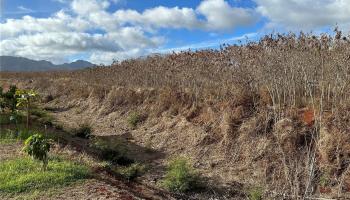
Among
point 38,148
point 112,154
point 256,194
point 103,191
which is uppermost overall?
point 38,148

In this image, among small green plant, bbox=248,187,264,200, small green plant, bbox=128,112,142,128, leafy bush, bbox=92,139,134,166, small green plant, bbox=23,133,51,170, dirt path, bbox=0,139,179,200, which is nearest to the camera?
dirt path, bbox=0,139,179,200

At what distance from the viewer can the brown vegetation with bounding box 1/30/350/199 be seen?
917 centimetres

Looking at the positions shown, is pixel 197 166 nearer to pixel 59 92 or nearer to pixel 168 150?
pixel 168 150

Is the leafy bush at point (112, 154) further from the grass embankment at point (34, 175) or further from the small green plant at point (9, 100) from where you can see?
the small green plant at point (9, 100)

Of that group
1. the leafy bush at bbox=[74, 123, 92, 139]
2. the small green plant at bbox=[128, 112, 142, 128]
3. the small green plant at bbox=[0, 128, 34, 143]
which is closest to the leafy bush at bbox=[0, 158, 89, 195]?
the small green plant at bbox=[0, 128, 34, 143]

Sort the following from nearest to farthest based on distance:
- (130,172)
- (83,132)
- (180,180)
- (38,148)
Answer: (38,148) → (180,180) → (130,172) → (83,132)

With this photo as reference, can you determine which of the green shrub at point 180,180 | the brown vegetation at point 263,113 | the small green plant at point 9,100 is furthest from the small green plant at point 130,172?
the small green plant at point 9,100

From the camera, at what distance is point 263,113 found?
1130cm

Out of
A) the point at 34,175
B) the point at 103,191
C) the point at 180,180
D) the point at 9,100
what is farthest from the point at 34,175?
the point at 9,100

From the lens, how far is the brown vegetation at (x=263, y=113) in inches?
361

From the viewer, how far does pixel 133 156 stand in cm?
1220

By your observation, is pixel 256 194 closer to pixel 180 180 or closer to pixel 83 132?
pixel 180 180

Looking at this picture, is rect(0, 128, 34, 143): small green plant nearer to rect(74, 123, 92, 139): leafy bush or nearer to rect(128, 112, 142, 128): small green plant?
rect(74, 123, 92, 139): leafy bush

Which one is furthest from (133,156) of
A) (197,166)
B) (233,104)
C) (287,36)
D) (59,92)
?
(59,92)
